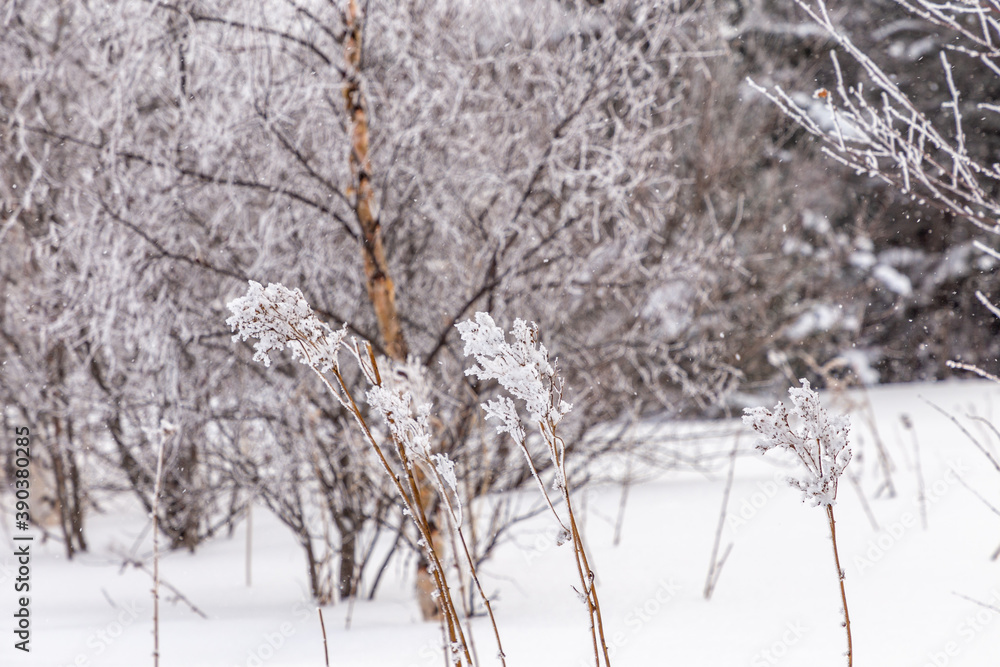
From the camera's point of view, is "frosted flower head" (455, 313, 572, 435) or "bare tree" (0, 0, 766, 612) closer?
"frosted flower head" (455, 313, 572, 435)

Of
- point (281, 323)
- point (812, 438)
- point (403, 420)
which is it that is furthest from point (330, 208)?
point (812, 438)

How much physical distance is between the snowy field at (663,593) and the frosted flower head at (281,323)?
6.07ft

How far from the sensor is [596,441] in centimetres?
443

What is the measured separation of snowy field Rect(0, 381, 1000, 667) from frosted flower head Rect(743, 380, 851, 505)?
3.93ft

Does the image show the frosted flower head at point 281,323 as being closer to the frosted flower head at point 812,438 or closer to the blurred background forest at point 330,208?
the frosted flower head at point 812,438

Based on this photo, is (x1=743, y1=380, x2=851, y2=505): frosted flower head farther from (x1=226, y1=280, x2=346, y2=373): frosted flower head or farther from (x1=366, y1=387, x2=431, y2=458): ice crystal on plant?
(x1=226, y1=280, x2=346, y2=373): frosted flower head

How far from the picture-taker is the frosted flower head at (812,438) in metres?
1.31

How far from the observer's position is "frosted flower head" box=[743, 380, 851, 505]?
131 cm

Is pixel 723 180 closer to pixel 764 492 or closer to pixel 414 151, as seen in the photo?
pixel 764 492

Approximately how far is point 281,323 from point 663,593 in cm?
309

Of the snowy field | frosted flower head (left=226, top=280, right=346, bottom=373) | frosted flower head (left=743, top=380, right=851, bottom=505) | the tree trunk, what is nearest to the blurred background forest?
the tree trunk

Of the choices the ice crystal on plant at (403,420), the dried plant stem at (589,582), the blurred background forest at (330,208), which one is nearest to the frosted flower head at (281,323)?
the ice crystal on plant at (403,420)

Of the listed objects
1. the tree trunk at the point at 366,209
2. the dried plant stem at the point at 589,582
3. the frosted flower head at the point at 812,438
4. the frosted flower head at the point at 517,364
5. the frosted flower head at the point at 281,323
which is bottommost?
the dried plant stem at the point at 589,582

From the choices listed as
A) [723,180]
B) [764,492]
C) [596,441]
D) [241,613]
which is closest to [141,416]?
[241,613]
